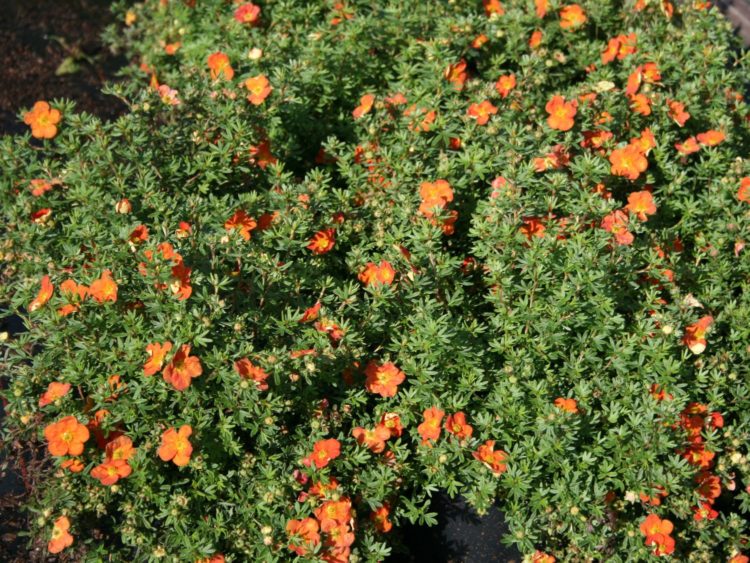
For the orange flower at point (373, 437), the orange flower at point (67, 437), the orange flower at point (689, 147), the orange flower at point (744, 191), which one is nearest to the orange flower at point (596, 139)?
the orange flower at point (689, 147)

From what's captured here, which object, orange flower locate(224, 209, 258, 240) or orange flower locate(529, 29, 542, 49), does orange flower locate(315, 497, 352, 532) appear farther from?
orange flower locate(529, 29, 542, 49)

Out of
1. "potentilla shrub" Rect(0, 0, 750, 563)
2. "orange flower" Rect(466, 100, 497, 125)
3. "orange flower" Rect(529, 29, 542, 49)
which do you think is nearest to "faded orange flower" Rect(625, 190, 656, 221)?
"potentilla shrub" Rect(0, 0, 750, 563)

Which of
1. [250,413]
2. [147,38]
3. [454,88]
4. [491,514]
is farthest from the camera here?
[147,38]

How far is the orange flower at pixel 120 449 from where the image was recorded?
2617 mm

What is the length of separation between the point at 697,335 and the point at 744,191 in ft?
2.48

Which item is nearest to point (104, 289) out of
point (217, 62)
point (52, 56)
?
point (217, 62)

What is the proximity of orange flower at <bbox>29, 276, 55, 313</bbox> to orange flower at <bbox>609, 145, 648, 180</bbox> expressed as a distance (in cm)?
231

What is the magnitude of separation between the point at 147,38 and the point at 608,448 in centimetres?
354

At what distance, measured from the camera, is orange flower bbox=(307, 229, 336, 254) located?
10.6ft

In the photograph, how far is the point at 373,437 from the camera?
2893mm

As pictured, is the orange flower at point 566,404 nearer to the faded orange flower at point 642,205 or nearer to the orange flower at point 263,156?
the faded orange flower at point 642,205

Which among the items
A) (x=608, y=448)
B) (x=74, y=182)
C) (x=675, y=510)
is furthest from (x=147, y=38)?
(x=675, y=510)

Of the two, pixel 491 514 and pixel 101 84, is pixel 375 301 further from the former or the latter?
pixel 101 84

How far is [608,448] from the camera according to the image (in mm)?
2934
